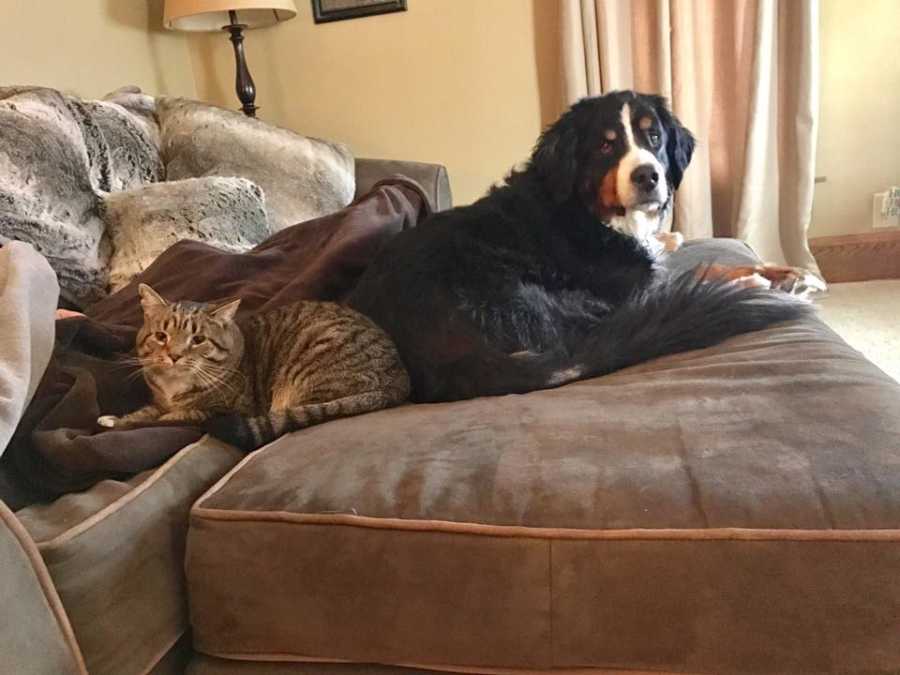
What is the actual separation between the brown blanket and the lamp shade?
1.13m

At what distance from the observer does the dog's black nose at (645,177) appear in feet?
5.55

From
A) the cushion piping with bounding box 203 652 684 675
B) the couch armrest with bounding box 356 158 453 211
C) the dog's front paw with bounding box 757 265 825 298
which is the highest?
the couch armrest with bounding box 356 158 453 211

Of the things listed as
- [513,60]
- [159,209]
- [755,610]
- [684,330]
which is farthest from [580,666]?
[513,60]

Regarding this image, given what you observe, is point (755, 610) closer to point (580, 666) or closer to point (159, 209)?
point (580, 666)

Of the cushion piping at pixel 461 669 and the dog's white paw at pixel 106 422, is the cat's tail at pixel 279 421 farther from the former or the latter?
the cushion piping at pixel 461 669

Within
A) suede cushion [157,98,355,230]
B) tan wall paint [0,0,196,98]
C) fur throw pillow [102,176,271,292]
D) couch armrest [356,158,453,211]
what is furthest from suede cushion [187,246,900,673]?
tan wall paint [0,0,196,98]

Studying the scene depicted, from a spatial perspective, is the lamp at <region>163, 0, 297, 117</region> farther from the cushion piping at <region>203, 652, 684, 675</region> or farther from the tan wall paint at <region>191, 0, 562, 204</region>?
the cushion piping at <region>203, 652, 684, 675</region>

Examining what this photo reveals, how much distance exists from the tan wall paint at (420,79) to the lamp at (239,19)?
161 mm

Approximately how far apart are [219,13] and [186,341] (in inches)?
79.1

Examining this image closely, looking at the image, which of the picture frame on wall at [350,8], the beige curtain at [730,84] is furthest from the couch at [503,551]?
the picture frame on wall at [350,8]

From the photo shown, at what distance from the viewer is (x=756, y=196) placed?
9.19 feet

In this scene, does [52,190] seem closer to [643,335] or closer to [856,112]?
[643,335]

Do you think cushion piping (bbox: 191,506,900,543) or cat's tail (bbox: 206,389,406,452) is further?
cat's tail (bbox: 206,389,406,452)

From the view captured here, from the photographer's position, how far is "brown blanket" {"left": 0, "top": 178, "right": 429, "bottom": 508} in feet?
3.24
